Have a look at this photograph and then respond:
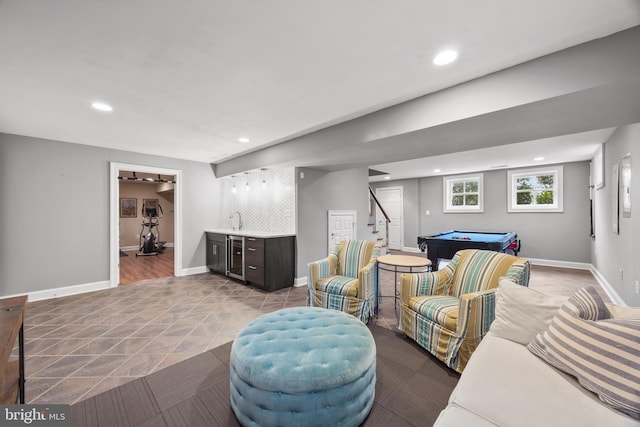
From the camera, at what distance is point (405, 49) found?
1800 mm

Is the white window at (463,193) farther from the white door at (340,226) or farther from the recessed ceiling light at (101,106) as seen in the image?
the recessed ceiling light at (101,106)

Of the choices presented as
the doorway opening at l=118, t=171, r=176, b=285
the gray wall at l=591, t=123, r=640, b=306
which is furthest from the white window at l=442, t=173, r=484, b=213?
the doorway opening at l=118, t=171, r=176, b=285

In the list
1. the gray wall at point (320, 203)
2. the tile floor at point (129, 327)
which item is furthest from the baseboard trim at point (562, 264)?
the gray wall at point (320, 203)

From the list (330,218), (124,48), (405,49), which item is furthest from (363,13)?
(330,218)

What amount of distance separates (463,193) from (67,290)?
9192mm

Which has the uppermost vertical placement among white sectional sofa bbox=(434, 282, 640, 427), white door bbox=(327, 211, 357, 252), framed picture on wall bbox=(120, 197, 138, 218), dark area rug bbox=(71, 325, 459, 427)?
framed picture on wall bbox=(120, 197, 138, 218)

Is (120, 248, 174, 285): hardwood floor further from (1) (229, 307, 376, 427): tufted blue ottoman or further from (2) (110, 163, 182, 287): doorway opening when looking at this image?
(1) (229, 307, 376, 427): tufted blue ottoman

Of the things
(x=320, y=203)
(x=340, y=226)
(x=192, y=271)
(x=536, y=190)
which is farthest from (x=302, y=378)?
(x=536, y=190)

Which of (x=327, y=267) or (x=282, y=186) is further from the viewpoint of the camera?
(x=282, y=186)

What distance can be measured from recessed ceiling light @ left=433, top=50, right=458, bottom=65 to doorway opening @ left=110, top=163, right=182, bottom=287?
5070mm

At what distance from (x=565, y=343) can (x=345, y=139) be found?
2614mm

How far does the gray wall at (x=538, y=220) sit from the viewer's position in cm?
580

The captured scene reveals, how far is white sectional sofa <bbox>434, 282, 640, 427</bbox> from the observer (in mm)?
993

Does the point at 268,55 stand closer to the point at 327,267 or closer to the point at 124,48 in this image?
the point at 124,48
